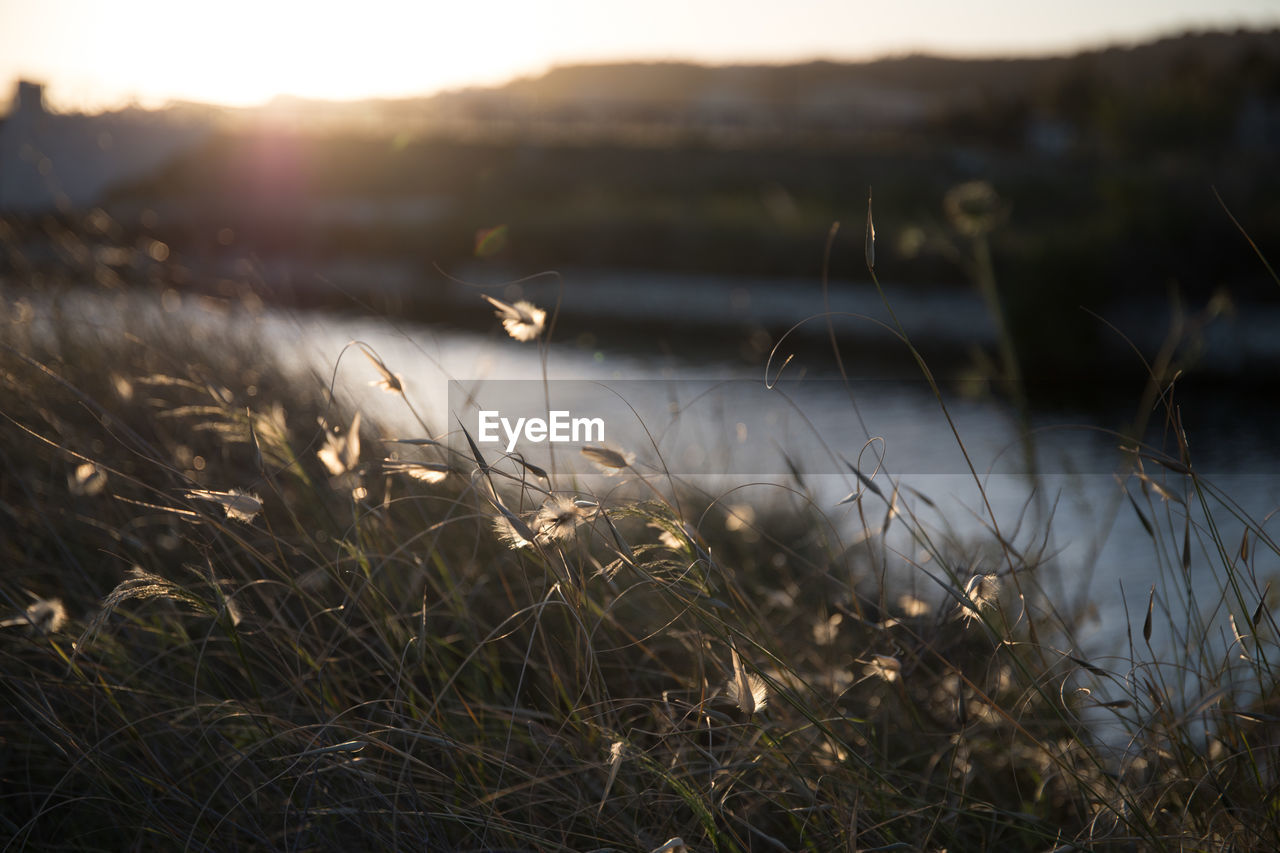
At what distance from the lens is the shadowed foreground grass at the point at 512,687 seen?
1.06 meters

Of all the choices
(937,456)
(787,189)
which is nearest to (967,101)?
(787,189)

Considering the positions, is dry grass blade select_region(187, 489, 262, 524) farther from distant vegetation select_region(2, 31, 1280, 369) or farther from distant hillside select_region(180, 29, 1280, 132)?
distant hillside select_region(180, 29, 1280, 132)

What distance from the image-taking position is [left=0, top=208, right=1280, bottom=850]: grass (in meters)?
1.07

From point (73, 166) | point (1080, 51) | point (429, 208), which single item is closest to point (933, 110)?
point (1080, 51)

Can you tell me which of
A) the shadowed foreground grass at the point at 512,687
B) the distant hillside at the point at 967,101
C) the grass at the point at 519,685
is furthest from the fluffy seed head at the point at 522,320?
the distant hillside at the point at 967,101

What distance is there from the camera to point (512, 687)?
1.63 meters

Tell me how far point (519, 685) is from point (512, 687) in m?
0.63

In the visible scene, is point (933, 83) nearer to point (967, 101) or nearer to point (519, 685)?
point (967, 101)

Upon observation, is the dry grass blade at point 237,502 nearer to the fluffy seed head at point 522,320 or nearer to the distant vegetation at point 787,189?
the fluffy seed head at point 522,320

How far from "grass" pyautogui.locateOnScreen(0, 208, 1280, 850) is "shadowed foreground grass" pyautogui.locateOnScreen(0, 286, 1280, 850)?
0.4 inches

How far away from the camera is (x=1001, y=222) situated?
235 cm

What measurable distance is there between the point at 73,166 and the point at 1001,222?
17.6ft

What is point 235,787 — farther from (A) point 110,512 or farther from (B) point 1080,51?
(B) point 1080,51

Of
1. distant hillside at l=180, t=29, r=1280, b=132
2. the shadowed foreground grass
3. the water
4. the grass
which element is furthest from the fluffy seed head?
distant hillside at l=180, t=29, r=1280, b=132
